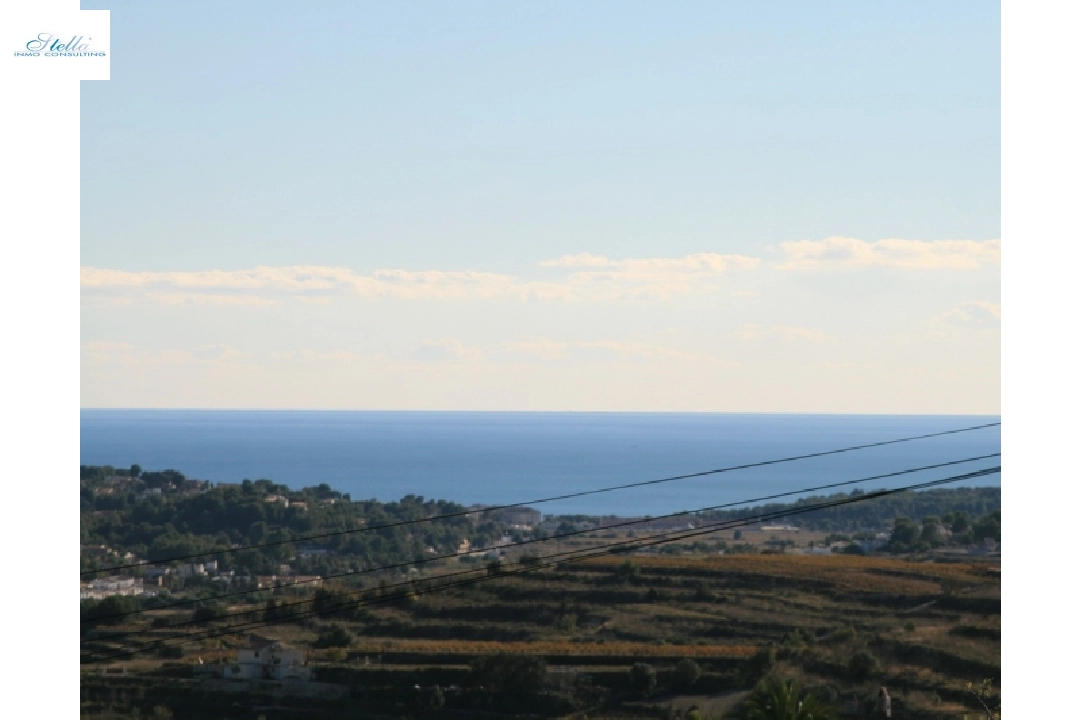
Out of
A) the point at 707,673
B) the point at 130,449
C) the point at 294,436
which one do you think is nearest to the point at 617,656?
the point at 707,673

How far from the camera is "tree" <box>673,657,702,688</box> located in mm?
18484

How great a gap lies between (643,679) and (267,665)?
6511 mm

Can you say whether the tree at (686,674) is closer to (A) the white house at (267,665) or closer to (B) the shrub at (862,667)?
(B) the shrub at (862,667)

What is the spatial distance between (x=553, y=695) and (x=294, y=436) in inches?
4291

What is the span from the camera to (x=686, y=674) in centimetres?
1859

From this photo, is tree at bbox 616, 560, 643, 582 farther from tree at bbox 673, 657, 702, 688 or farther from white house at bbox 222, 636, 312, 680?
white house at bbox 222, 636, 312, 680

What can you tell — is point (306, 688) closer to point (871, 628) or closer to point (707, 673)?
point (707, 673)

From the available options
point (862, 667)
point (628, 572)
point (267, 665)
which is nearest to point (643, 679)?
point (862, 667)

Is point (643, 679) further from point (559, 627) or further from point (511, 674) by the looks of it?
point (559, 627)

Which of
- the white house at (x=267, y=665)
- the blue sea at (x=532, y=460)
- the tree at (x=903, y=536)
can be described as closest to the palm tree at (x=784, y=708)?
the white house at (x=267, y=665)

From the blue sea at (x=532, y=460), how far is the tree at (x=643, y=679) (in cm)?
3247

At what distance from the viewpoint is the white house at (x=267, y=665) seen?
1847cm

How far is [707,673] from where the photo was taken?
19.0 meters
